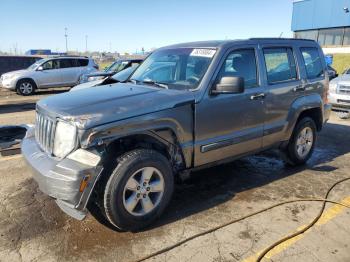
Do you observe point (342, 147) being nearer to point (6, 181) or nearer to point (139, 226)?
point (139, 226)

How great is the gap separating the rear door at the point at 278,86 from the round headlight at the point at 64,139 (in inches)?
103

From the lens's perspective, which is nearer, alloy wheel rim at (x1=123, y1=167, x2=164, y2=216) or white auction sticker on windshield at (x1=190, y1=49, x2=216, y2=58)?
alloy wheel rim at (x1=123, y1=167, x2=164, y2=216)

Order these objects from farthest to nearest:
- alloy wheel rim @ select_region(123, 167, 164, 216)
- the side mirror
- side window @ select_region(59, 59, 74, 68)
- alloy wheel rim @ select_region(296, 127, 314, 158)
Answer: side window @ select_region(59, 59, 74, 68), alloy wheel rim @ select_region(296, 127, 314, 158), the side mirror, alloy wheel rim @ select_region(123, 167, 164, 216)

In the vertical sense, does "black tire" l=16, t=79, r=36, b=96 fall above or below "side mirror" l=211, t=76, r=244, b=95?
below

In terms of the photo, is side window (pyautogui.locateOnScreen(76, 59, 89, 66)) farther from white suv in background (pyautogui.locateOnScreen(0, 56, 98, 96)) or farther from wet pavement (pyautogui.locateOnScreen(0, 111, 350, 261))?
wet pavement (pyautogui.locateOnScreen(0, 111, 350, 261))

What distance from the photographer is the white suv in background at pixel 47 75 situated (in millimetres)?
16531

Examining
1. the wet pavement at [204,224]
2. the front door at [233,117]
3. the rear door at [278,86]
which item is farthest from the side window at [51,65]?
the front door at [233,117]

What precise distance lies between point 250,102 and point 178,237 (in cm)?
197

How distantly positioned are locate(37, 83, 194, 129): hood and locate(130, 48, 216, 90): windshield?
242mm

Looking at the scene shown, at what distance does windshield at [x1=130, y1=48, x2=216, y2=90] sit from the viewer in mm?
4266

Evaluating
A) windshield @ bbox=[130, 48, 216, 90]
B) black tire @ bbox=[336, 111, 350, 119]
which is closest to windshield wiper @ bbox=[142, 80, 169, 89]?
windshield @ bbox=[130, 48, 216, 90]

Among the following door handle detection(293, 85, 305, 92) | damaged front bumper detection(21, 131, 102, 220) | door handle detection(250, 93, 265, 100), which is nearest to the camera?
damaged front bumper detection(21, 131, 102, 220)

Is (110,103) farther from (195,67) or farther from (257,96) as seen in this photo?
(257,96)

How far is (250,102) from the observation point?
457cm
